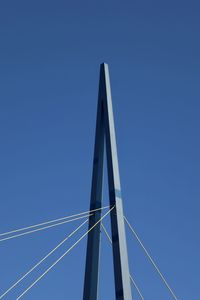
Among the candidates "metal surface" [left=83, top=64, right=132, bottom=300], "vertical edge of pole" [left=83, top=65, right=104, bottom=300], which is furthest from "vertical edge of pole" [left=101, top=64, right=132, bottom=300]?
"vertical edge of pole" [left=83, top=65, right=104, bottom=300]

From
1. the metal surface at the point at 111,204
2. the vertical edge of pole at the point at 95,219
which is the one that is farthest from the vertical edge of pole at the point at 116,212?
the vertical edge of pole at the point at 95,219

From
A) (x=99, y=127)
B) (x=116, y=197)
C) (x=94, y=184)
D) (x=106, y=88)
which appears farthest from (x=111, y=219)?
(x=106, y=88)

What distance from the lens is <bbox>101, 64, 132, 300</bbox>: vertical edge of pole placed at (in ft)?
50.5

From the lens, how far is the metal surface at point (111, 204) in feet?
51.5

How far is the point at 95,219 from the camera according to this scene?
698 inches

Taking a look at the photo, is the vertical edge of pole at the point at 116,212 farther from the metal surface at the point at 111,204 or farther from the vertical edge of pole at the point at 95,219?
the vertical edge of pole at the point at 95,219

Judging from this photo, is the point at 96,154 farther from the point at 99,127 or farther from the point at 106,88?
the point at 106,88

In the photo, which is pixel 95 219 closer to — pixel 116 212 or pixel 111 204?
pixel 111 204

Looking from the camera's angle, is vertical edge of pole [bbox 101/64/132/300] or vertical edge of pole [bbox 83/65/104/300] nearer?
vertical edge of pole [bbox 101/64/132/300]

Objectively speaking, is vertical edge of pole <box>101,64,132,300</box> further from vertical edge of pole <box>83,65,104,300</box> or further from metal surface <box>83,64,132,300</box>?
vertical edge of pole <box>83,65,104,300</box>

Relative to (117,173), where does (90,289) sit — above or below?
below

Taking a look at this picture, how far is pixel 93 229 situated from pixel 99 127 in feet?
11.2

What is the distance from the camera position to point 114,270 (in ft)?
51.9

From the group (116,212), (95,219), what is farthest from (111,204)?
(95,219)
